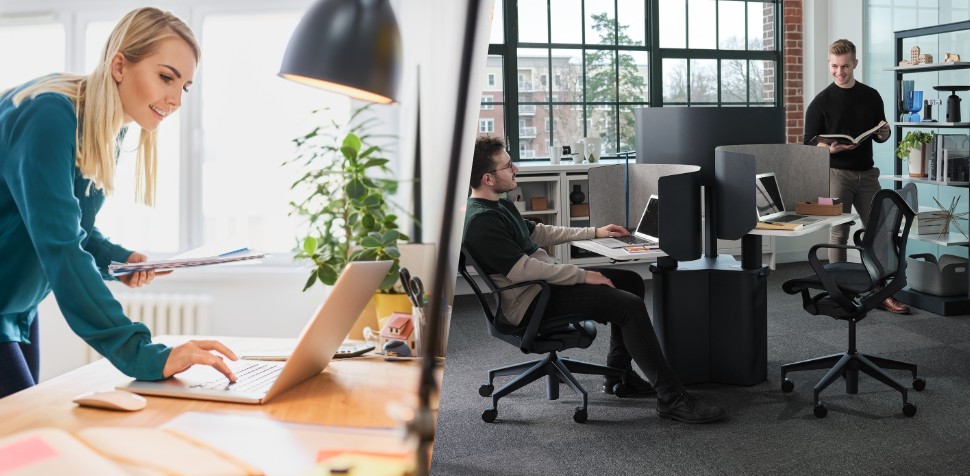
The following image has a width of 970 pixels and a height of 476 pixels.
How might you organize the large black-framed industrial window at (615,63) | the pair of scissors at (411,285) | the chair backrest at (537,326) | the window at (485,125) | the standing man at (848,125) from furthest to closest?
the large black-framed industrial window at (615,63)
the standing man at (848,125)
the chair backrest at (537,326)
the window at (485,125)
the pair of scissors at (411,285)

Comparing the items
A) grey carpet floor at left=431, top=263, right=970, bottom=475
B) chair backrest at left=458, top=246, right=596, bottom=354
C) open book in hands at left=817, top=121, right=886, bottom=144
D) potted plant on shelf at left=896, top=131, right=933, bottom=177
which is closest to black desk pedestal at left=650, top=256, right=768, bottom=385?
grey carpet floor at left=431, top=263, right=970, bottom=475

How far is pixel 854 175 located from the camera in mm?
3691

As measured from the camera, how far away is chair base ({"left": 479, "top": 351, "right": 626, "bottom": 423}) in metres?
2.47

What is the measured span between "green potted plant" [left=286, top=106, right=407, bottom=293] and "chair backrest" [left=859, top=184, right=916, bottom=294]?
245cm

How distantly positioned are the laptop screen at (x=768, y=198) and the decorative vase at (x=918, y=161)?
1.23 meters

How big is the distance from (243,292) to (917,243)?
453 cm

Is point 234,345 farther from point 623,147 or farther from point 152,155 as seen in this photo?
point 623,147

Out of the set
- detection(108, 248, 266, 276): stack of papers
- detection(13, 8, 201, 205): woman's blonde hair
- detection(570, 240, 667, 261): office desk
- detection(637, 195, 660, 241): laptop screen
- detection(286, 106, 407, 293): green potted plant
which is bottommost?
detection(570, 240, 667, 261): office desk

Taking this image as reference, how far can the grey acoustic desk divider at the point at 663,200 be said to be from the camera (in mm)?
2539

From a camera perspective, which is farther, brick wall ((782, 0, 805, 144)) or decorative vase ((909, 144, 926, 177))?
brick wall ((782, 0, 805, 144))

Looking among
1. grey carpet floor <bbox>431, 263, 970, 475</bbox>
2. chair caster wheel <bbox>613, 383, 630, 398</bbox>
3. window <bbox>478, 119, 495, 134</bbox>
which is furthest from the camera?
chair caster wheel <bbox>613, 383, 630, 398</bbox>

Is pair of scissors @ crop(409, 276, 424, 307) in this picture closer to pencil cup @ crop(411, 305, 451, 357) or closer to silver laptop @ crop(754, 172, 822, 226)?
pencil cup @ crop(411, 305, 451, 357)

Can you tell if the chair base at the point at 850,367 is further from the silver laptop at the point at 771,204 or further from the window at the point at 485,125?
the window at the point at 485,125

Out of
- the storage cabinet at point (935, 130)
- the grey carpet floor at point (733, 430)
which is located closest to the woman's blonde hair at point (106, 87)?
the grey carpet floor at point (733, 430)
